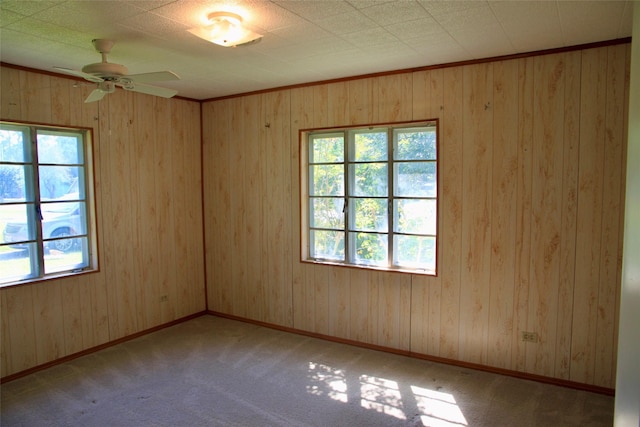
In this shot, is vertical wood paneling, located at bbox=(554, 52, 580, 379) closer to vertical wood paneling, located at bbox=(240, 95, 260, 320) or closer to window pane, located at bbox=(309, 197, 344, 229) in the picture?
window pane, located at bbox=(309, 197, 344, 229)

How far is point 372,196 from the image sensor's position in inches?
165

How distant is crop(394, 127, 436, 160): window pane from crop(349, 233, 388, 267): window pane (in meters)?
0.79

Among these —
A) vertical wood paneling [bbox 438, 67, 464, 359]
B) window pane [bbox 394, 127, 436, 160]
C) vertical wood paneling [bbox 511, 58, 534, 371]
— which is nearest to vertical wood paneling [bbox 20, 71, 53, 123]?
window pane [bbox 394, 127, 436, 160]

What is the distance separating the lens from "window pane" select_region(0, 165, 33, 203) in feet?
11.7

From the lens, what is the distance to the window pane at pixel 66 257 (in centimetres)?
391

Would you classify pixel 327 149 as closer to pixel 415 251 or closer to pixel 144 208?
pixel 415 251

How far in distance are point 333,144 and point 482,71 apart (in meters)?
1.53

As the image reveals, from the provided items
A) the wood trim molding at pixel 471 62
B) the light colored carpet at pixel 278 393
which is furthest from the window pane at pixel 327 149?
the light colored carpet at pixel 278 393

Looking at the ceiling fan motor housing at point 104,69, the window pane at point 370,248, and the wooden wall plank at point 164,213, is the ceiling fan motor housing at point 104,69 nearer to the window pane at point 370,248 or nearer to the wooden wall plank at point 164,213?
the wooden wall plank at point 164,213

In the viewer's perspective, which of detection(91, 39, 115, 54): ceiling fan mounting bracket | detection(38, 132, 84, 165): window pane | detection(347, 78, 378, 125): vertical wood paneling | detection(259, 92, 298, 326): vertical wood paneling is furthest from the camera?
detection(259, 92, 298, 326): vertical wood paneling

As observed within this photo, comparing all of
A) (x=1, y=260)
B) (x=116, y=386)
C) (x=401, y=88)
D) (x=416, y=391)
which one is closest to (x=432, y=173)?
(x=401, y=88)

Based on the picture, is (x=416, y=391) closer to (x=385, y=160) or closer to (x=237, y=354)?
(x=237, y=354)

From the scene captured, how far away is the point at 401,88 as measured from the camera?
3.89 m

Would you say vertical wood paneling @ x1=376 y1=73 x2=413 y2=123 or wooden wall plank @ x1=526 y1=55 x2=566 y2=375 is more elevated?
vertical wood paneling @ x1=376 y1=73 x2=413 y2=123
